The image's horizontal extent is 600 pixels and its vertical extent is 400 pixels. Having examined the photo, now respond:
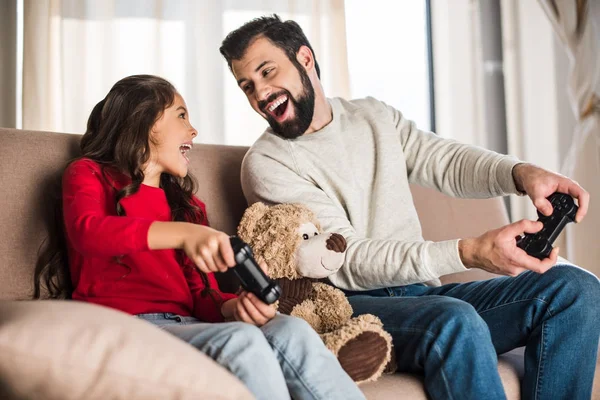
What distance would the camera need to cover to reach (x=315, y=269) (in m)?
1.38

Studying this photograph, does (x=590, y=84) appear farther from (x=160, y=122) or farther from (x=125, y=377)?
(x=125, y=377)

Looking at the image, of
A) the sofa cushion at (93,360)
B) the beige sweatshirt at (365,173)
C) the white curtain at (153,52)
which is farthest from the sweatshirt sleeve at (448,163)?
A: the white curtain at (153,52)

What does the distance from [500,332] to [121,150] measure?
0.88m

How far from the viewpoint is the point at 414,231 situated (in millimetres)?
1708

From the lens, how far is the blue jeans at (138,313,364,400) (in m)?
1.03

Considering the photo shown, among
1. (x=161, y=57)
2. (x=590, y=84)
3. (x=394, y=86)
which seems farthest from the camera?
(x=394, y=86)

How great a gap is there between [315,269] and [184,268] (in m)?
0.32

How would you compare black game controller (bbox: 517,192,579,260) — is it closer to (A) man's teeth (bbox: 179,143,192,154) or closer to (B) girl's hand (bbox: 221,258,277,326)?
(B) girl's hand (bbox: 221,258,277,326)

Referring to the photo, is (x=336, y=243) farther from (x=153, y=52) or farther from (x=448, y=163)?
(x=153, y=52)

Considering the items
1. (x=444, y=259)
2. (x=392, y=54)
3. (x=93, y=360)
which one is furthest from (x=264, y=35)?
(x=392, y=54)

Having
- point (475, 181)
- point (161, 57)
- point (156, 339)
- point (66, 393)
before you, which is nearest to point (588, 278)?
point (475, 181)

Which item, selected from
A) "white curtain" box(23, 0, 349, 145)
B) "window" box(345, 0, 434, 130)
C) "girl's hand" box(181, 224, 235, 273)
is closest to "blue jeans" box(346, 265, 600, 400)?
"girl's hand" box(181, 224, 235, 273)

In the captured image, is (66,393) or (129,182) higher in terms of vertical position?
(129,182)

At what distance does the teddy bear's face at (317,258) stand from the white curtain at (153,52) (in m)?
1.60
